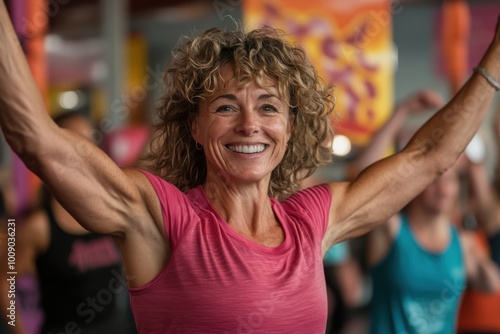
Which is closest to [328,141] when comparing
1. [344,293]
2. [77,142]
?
[77,142]

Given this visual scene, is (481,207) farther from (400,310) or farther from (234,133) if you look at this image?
(234,133)

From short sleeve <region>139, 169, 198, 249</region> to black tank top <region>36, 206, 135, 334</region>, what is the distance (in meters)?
1.66

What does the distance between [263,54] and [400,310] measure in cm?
160

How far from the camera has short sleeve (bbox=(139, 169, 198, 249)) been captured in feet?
5.30

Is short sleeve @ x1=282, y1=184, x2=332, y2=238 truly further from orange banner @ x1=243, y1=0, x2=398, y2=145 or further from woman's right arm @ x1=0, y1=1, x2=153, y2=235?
orange banner @ x1=243, y1=0, x2=398, y2=145

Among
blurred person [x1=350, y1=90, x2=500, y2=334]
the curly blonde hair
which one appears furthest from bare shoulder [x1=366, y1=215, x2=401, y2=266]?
the curly blonde hair

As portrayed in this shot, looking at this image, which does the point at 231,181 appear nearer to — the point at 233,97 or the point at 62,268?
the point at 233,97

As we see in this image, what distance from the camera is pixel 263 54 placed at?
1.75 metres

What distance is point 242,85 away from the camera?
1.70 meters

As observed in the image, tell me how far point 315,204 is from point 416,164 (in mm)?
268

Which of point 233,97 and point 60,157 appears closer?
point 60,157

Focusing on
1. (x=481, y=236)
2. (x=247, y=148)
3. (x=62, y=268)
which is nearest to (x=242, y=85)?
(x=247, y=148)

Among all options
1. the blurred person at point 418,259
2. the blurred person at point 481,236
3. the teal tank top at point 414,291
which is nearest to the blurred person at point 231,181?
the blurred person at point 418,259

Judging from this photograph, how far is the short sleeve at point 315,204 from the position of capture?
1.80 meters
